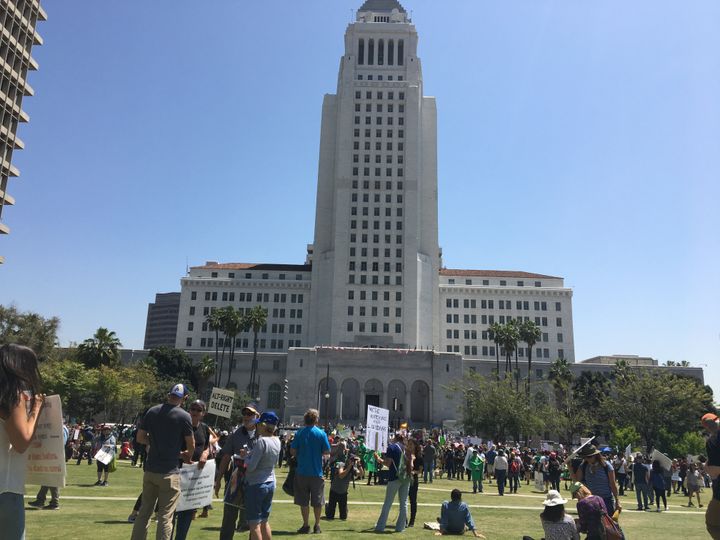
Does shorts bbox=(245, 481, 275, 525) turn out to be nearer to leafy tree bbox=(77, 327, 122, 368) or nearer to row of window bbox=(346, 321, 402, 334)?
leafy tree bbox=(77, 327, 122, 368)

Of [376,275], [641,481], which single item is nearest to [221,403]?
[641,481]

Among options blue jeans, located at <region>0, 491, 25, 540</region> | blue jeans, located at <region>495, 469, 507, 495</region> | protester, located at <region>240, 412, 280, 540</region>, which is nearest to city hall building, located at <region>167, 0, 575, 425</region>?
blue jeans, located at <region>495, 469, 507, 495</region>

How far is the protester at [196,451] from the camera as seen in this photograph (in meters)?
8.08

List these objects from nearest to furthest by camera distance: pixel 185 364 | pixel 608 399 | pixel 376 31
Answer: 1. pixel 608 399
2. pixel 185 364
3. pixel 376 31

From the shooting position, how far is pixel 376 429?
1697cm

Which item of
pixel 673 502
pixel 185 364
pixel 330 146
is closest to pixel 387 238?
pixel 330 146

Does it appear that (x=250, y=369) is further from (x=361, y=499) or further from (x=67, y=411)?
(x=361, y=499)

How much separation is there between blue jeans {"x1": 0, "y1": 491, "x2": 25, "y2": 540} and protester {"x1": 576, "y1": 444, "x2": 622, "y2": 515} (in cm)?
954

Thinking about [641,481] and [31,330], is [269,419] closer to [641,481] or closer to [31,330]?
[641,481]

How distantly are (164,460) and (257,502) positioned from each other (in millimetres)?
1457

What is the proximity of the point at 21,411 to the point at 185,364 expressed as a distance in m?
88.6

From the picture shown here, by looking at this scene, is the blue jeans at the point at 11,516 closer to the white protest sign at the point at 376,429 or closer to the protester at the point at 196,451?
the protester at the point at 196,451

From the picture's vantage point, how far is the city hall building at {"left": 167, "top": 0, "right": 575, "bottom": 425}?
99.1m

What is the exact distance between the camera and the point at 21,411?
14.9 feet
